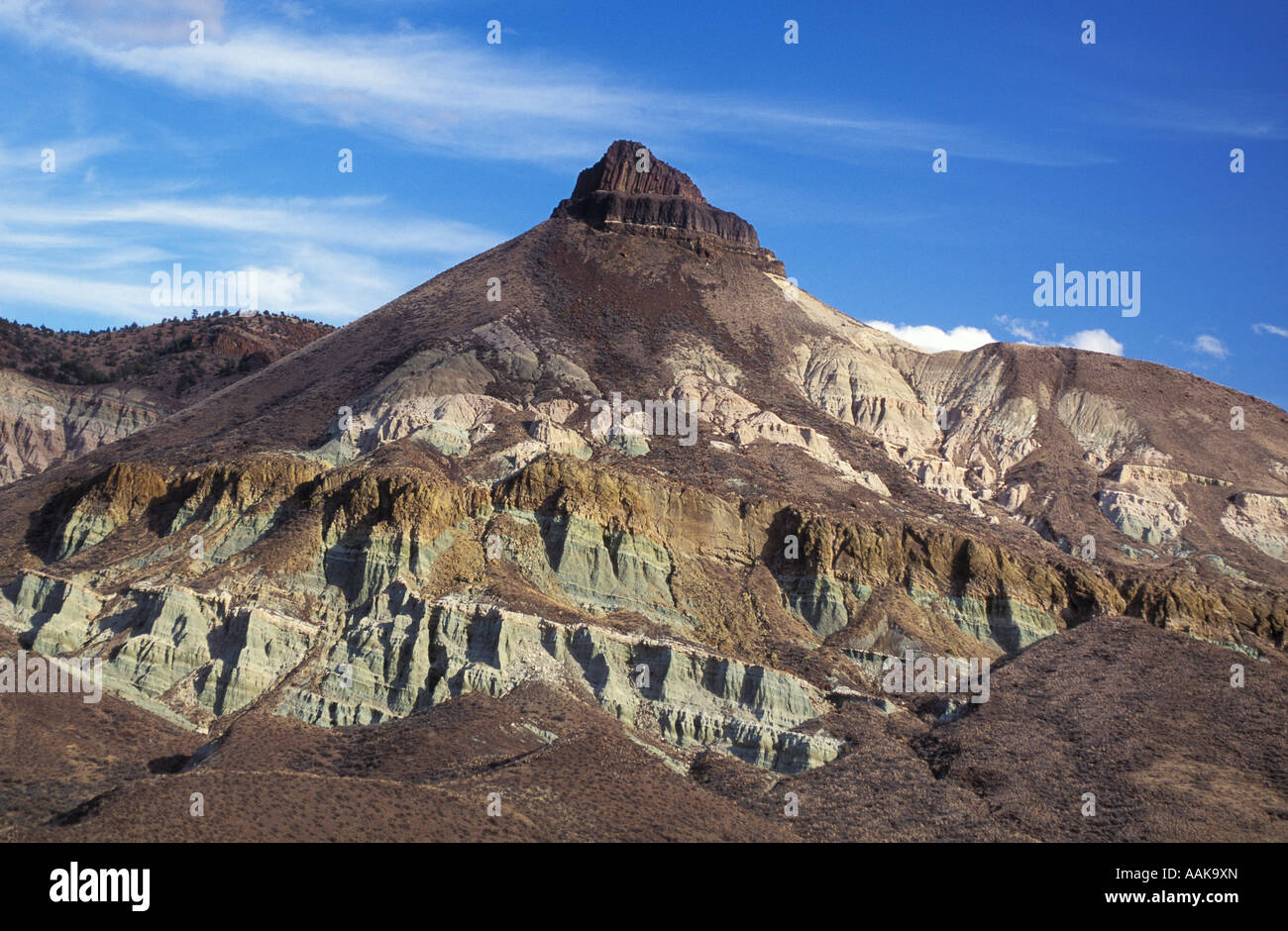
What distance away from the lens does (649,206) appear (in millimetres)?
118688

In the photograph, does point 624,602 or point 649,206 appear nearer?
point 624,602

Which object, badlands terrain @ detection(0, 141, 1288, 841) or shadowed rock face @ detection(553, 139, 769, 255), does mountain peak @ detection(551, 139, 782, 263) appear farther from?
badlands terrain @ detection(0, 141, 1288, 841)

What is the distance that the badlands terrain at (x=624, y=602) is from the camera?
171 feet

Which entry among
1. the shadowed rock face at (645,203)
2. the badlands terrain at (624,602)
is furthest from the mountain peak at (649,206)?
the badlands terrain at (624,602)

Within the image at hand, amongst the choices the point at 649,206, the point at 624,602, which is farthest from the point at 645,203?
the point at 624,602

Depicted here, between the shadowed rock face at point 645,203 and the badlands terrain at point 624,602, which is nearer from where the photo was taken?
the badlands terrain at point 624,602

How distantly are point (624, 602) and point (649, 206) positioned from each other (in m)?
58.4

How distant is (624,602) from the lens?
68125mm

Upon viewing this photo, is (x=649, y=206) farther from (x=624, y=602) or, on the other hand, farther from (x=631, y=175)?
(x=624, y=602)

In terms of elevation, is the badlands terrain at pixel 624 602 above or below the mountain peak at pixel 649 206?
below

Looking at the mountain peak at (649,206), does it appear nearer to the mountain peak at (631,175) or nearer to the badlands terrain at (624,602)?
the mountain peak at (631,175)

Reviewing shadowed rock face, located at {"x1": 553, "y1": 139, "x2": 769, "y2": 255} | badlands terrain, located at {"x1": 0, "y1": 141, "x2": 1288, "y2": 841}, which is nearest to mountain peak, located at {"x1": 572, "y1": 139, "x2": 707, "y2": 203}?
shadowed rock face, located at {"x1": 553, "y1": 139, "x2": 769, "y2": 255}

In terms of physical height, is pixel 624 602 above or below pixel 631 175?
below

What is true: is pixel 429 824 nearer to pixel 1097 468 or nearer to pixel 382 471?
pixel 382 471
